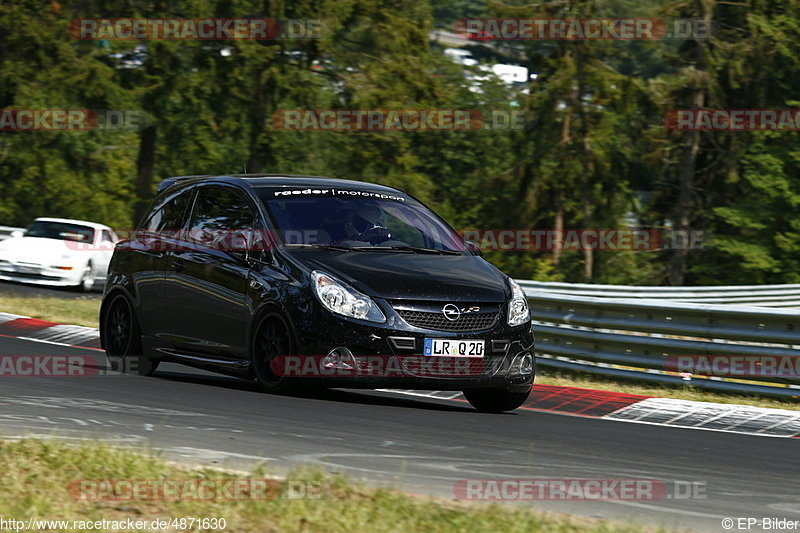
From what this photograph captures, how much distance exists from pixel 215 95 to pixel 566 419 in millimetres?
33122

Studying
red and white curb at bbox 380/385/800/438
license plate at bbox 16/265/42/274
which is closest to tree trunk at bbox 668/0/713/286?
license plate at bbox 16/265/42/274

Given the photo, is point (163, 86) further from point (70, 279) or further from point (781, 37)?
point (781, 37)

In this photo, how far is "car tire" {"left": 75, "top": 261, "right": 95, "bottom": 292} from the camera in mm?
26312

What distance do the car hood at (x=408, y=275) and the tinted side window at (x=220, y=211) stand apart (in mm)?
A: 868

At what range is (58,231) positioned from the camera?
26.9 meters

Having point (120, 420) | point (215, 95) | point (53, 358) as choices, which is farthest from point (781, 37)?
point (120, 420)

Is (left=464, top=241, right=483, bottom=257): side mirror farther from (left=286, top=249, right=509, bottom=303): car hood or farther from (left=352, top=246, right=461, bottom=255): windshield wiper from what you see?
(left=286, top=249, right=509, bottom=303): car hood

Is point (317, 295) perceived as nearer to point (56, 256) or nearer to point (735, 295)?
point (735, 295)

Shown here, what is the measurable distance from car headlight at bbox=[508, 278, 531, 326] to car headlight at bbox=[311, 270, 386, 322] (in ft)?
3.51

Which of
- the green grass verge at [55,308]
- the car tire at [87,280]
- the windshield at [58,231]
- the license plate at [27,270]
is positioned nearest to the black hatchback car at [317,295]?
the green grass verge at [55,308]


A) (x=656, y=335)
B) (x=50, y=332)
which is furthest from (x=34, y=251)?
(x=656, y=335)

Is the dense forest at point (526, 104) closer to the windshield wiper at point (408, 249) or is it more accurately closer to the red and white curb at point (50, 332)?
the red and white curb at point (50, 332)

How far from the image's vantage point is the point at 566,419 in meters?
9.91

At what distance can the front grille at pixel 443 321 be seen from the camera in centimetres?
900
